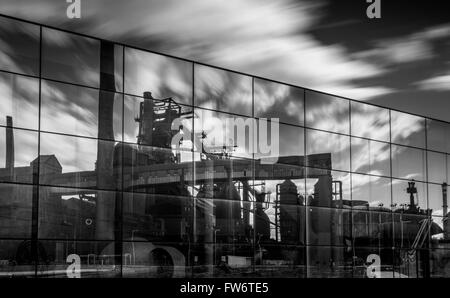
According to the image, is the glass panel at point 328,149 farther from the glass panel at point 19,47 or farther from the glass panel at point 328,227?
the glass panel at point 19,47

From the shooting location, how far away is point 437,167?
1420 inches

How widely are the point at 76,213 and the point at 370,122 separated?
1733cm

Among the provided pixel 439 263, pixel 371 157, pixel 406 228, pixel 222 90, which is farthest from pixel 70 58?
pixel 439 263

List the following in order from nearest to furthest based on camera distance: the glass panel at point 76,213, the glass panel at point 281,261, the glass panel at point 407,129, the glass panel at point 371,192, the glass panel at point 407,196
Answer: the glass panel at point 76,213 → the glass panel at point 281,261 → the glass panel at point 371,192 → the glass panel at point 407,196 → the glass panel at point 407,129

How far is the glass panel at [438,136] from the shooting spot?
119 feet

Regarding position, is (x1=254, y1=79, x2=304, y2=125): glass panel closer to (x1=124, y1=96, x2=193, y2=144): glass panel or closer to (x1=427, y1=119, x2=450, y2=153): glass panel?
(x1=124, y1=96, x2=193, y2=144): glass panel

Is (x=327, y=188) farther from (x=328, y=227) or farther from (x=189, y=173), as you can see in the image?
(x=189, y=173)

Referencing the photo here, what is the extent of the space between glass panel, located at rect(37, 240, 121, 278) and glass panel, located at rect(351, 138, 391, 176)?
14.4 m

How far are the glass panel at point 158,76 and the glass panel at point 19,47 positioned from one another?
12.3 ft

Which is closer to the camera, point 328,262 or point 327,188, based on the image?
point 328,262

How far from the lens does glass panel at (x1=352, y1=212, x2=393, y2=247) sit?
1268 inches

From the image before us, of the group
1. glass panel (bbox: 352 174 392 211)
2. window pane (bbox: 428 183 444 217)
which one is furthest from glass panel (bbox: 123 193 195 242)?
window pane (bbox: 428 183 444 217)

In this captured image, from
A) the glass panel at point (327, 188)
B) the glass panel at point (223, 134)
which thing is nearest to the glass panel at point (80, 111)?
the glass panel at point (223, 134)
